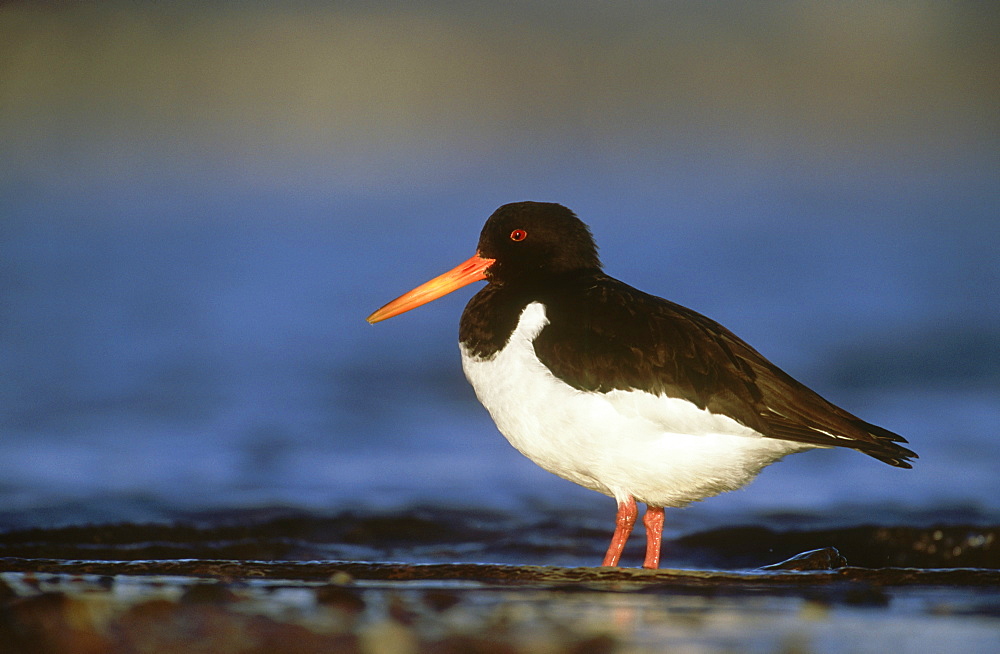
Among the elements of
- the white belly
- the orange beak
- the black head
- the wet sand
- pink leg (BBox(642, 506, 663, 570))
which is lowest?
the wet sand

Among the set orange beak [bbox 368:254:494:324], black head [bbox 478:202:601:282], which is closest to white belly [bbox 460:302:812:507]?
black head [bbox 478:202:601:282]

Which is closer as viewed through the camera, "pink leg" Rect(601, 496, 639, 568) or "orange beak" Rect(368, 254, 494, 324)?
"pink leg" Rect(601, 496, 639, 568)

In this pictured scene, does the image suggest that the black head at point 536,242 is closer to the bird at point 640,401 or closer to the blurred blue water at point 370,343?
the bird at point 640,401

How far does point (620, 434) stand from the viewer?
4301 mm

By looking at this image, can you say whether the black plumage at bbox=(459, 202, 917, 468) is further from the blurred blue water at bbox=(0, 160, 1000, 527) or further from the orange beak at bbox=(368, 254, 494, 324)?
the blurred blue water at bbox=(0, 160, 1000, 527)

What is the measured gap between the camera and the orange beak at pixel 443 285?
16.8 ft

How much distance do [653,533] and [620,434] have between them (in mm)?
825

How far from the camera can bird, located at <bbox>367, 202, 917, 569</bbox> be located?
4297 millimetres

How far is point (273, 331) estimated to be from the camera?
12898 millimetres

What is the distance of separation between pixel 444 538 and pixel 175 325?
7.49m

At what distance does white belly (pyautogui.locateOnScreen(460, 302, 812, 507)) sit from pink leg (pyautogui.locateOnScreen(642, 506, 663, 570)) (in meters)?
0.37

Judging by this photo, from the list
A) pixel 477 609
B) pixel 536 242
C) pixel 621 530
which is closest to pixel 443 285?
pixel 536 242

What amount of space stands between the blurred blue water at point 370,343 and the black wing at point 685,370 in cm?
232

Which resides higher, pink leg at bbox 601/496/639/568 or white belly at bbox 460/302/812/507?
white belly at bbox 460/302/812/507
